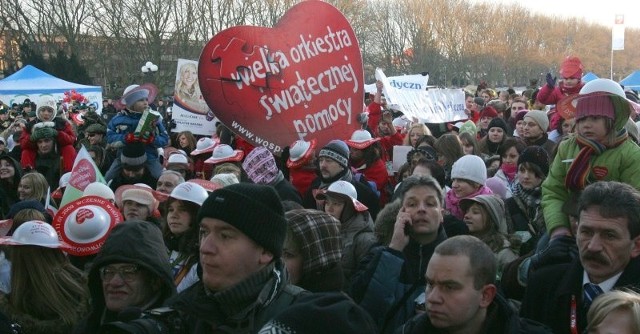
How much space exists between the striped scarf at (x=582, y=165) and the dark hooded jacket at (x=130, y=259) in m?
1.93

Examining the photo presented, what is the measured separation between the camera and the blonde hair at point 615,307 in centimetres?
268

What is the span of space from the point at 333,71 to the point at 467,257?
212 inches

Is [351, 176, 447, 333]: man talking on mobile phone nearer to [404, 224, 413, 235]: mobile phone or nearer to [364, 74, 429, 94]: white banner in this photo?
[404, 224, 413, 235]: mobile phone

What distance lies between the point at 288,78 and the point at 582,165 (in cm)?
445

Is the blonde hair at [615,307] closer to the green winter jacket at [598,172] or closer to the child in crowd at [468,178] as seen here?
the green winter jacket at [598,172]

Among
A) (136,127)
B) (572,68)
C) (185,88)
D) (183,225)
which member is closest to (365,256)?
(183,225)

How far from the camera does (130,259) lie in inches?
131

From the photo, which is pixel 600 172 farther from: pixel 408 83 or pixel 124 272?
pixel 408 83

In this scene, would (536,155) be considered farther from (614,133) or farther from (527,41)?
(527,41)

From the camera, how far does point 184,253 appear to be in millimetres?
4336

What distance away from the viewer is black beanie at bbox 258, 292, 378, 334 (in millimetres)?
1978

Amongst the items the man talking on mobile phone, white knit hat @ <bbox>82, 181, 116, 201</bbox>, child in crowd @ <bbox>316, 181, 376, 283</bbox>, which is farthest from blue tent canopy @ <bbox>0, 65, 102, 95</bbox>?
the man talking on mobile phone

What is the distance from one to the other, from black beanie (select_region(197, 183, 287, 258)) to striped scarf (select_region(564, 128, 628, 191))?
6.05 ft

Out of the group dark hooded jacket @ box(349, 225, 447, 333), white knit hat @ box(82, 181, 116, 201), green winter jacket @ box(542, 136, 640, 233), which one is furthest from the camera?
white knit hat @ box(82, 181, 116, 201)
